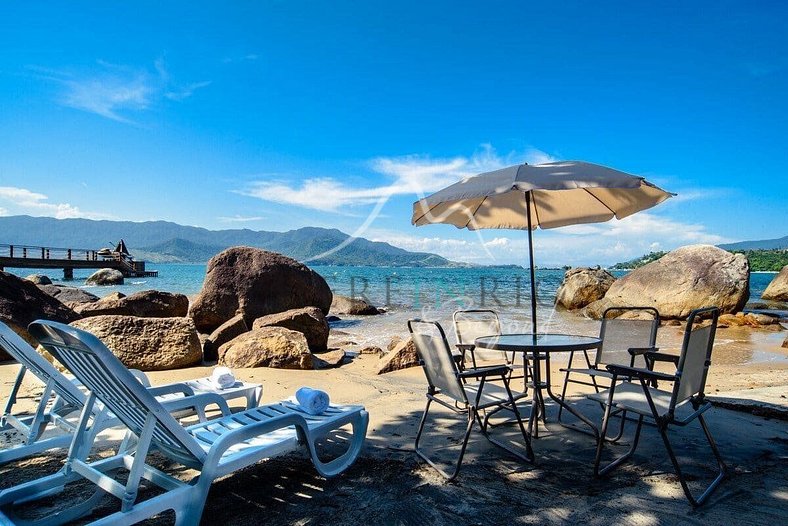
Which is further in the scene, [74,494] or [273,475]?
[273,475]

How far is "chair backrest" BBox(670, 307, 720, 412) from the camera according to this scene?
2845mm

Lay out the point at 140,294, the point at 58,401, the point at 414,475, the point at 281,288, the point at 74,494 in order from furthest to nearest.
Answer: the point at 281,288 < the point at 140,294 < the point at 58,401 < the point at 414,475 < the point at 74,494

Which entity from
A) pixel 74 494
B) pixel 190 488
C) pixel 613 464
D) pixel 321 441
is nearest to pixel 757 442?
pixel 613 464

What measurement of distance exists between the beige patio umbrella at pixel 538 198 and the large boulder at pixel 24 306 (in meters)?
6.38

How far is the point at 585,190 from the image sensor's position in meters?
4.98

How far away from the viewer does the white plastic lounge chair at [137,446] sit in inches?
84.3

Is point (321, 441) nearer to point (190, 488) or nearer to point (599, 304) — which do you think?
point (190, 488)

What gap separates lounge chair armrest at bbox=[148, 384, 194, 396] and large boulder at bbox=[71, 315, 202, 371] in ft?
9.98

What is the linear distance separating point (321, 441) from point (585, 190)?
358 cm

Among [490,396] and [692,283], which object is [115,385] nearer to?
[490,396]

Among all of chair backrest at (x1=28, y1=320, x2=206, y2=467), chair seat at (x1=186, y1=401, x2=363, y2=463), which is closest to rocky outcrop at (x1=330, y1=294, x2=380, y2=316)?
chair seat at (x1=186, y1=401, x2=363, y2=463)

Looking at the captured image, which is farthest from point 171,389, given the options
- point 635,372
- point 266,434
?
point 635,372

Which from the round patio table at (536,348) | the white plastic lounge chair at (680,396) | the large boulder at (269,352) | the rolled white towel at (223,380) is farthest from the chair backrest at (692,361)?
the large boulder at (269,352)

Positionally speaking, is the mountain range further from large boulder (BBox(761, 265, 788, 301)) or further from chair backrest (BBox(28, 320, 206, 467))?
chair backrest (BBox(28, 320, 206, 467))
